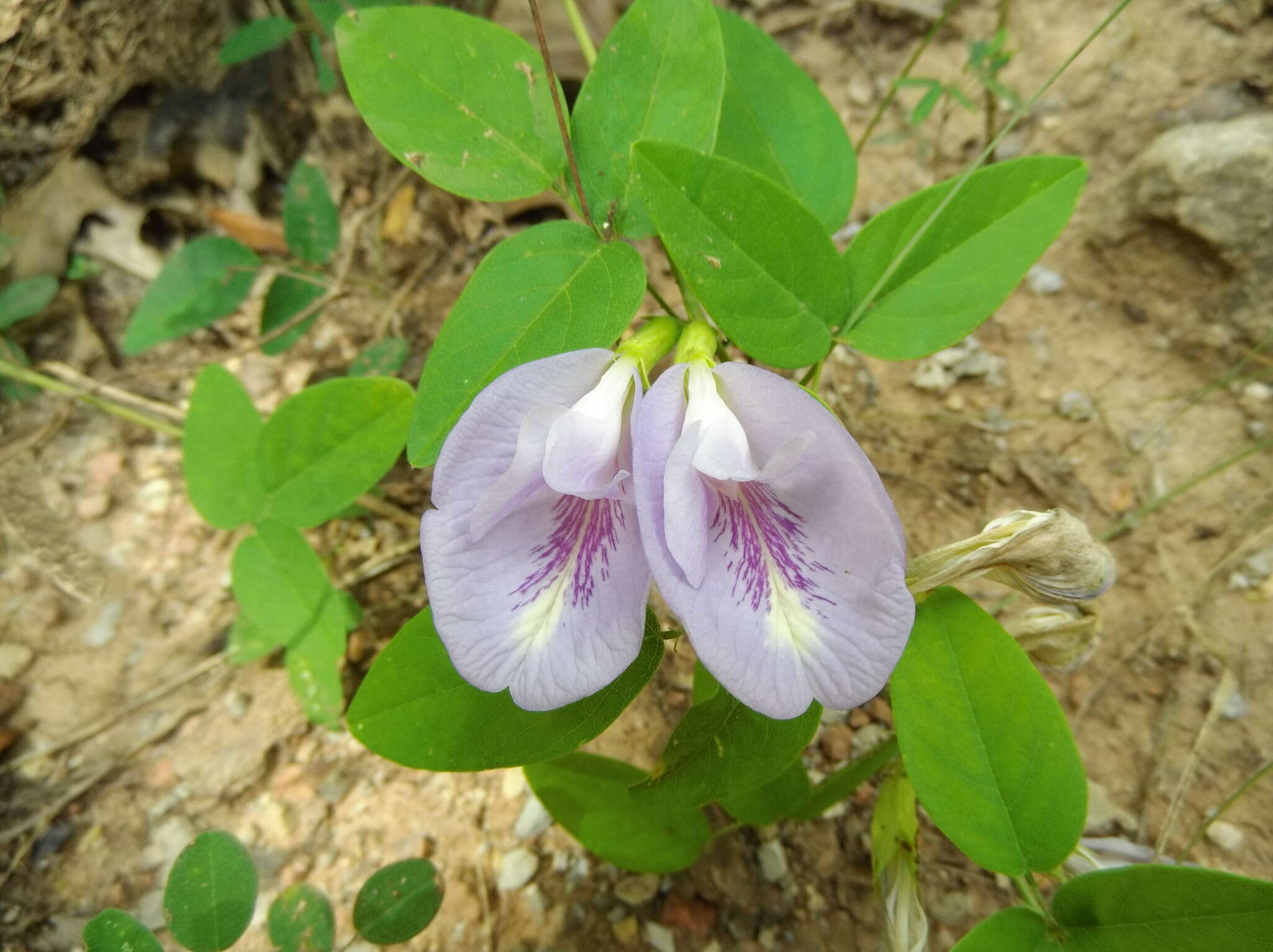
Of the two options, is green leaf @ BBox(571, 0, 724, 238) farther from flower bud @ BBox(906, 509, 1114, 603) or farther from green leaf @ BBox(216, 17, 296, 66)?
green leaf @ BBox(216, 17, 296, 66)

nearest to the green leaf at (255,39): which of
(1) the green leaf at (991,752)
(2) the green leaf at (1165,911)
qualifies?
(1) the green leaf at (991,752)

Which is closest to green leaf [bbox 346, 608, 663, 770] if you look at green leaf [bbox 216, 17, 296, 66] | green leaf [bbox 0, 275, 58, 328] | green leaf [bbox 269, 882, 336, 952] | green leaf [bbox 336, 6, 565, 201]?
green leaf [bbox 269, 882, 336, 952]

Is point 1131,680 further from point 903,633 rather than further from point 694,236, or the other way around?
point 694,236

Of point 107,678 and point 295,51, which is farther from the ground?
point 295,51

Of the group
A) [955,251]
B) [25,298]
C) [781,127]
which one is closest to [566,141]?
[781,127]

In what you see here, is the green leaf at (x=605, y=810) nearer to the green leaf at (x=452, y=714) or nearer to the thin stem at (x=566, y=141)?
the green leaf at (x=452, y=714)

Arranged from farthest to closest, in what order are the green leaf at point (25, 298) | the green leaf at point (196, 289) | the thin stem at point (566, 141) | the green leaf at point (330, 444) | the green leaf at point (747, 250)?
1. the green leaf at point (25, 298)
2. the green leaf at point (196, 289)
3. the green leaf at point (330, 444)
4. the thin stem at point (566, 141)
5. the green leaf at point (747, 250)

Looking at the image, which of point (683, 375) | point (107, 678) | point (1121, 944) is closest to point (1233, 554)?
point (1121, 944)
